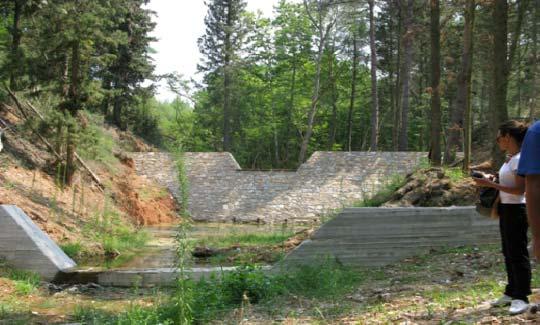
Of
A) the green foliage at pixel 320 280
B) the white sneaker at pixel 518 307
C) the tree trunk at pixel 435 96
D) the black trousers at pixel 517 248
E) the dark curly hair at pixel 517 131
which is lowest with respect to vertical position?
the green foliage at pixel 320 280

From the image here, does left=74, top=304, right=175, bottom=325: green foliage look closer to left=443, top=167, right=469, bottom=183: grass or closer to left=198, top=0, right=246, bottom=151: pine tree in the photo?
left=443, top=167, right=469, bottom=183: grass

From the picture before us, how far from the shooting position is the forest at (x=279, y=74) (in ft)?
52.8

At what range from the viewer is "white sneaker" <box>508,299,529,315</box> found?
4289mm

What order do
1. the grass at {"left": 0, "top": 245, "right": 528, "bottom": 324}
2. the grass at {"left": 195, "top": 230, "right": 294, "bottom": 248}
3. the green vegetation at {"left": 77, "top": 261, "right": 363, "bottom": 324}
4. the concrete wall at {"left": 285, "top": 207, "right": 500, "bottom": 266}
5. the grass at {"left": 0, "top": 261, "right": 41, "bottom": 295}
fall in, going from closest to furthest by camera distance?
the grass at {"left": 0, "top": 245, "right": 528, "bottom": 324}
the green vegetation at {"left": 77, "top": 261, "right": 363, "bottom": 324}
the grass at {"left": 0, "top": 261, "right": 41, "bottom": 295}
the concrete wall at {"left": 285, "top": 207, "right": 500, "bottom": 266}
the grass at {"left": 195, "top": 230, "right": 294, "bottom": 248}

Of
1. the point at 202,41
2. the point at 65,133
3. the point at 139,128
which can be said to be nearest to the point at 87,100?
the point at 65,133

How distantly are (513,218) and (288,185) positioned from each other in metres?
17.4

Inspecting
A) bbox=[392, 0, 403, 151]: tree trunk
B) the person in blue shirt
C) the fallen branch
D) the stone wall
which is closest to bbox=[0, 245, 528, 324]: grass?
the person in blue shirt

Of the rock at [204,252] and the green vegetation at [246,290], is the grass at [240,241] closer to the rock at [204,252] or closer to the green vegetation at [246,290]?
the rock at [204,252]

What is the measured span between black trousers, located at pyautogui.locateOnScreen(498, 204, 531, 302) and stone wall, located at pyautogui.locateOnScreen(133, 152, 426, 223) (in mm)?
14978

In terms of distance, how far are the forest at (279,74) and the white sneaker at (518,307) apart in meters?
8.76

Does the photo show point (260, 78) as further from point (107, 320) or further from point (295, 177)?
point (107, 320)

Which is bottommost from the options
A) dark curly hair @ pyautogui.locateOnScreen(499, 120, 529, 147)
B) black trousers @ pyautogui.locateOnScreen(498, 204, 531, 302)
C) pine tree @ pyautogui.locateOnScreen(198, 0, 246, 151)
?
black trousers @ pyautogui.locateOnScreen(498, 204, 531, 302)

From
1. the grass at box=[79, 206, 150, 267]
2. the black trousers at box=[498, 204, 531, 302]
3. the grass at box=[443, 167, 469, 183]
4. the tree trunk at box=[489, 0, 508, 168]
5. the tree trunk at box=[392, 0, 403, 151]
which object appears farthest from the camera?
the tree trunk at box=[392, 0, 403, 151]

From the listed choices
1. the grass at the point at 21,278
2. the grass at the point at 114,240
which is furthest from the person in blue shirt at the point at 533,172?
the grass at the point at 114,240
